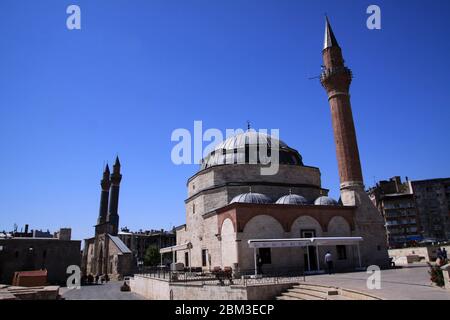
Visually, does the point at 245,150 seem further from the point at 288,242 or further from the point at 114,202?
the point at 114,202

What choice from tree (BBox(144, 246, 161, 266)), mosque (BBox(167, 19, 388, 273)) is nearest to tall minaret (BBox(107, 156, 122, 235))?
mosque (BBox(167, 19, 388, 273))

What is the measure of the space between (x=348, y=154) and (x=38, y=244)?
28593mm

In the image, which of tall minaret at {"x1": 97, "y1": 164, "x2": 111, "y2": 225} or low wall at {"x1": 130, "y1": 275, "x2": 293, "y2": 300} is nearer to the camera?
low wall at {"x1": 130, "y1": 275, "x2": 293, "y2": 300}

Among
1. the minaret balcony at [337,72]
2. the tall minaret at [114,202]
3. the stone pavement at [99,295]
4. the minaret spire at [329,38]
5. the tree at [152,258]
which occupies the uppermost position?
the minaret spire at [329,38]

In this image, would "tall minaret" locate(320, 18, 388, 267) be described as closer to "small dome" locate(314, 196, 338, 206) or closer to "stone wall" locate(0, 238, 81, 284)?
"small dome" locate(314, 196, 338, 206)

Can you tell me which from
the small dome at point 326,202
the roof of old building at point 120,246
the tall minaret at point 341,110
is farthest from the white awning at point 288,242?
the roof of old building at point 120,246

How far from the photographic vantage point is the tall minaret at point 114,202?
4153cm

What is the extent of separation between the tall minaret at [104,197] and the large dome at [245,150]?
20989mm

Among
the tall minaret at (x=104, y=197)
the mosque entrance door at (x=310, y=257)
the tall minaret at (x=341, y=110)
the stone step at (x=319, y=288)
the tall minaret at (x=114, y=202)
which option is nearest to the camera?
the stone step at (x=319, y=288)

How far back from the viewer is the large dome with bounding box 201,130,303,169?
26.8 m

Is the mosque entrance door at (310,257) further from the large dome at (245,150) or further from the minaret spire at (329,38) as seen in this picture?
the minaret spire at (329,38)

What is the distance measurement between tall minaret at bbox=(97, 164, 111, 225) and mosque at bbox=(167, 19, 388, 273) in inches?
747
